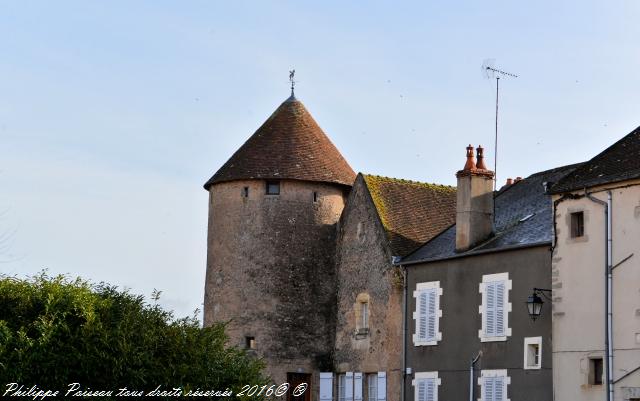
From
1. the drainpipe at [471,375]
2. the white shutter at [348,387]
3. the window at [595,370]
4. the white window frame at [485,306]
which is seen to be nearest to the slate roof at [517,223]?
the white window frame at [485,306]

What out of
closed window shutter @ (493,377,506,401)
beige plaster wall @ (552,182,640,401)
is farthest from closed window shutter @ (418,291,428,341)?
beige plaster wall @ (552,182,640,401)

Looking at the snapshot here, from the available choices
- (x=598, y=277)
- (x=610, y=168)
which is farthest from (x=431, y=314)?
(x=610, y=168)

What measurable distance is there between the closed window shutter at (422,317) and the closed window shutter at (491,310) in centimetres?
281

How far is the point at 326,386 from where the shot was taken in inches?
1484

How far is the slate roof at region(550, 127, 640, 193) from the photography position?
28.3 meters

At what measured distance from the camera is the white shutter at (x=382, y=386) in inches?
1391

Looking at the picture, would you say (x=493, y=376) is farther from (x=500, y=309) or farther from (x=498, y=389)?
(x=500, y=309)

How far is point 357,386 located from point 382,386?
4.41 feet

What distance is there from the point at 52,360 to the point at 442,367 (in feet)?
38.0

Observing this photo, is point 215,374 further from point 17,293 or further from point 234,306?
point 234,306

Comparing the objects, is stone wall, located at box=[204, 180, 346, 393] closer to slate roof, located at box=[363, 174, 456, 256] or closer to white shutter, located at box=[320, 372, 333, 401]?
white shutter, located at box=[320, 372, 333, 401]

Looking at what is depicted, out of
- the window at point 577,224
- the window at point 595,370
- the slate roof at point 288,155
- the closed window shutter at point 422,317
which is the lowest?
the window at point 595,370

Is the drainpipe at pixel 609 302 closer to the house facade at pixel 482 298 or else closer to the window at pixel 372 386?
the house facade at pixel 482 298

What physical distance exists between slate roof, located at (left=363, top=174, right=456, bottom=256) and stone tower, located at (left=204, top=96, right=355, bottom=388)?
1.74m
